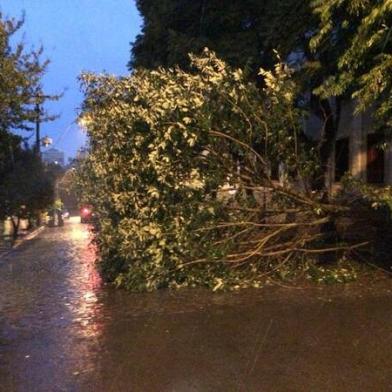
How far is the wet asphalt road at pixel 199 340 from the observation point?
6133 millimetres

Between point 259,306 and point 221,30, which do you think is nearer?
point 259,306

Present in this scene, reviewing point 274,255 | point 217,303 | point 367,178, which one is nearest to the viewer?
point 217,303

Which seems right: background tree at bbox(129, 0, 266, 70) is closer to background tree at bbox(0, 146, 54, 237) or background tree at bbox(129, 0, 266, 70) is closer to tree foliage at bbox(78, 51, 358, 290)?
tree foliage at bbox(78, 51, 358, 290)

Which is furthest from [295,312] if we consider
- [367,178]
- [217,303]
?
[367,178]

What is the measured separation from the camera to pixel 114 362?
22.4ft

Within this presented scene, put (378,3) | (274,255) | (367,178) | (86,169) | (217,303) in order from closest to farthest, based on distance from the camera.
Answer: (378,3), (217,303), (274,255), (86,169), (367,178)

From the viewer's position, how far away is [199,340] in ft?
24.9

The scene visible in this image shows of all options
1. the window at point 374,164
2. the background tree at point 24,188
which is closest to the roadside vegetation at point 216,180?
the window at point 374,164

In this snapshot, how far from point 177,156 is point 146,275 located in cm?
209

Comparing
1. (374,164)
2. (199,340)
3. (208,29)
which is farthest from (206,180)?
(374,164)

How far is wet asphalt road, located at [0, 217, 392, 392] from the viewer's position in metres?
6.13

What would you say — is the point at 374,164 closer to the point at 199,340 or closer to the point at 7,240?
the point at 199,340

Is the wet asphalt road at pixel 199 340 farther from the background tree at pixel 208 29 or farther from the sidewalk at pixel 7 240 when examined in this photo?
the sidewalk at pixel 7 240

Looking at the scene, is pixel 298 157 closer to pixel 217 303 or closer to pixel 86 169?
pixel 217 303
